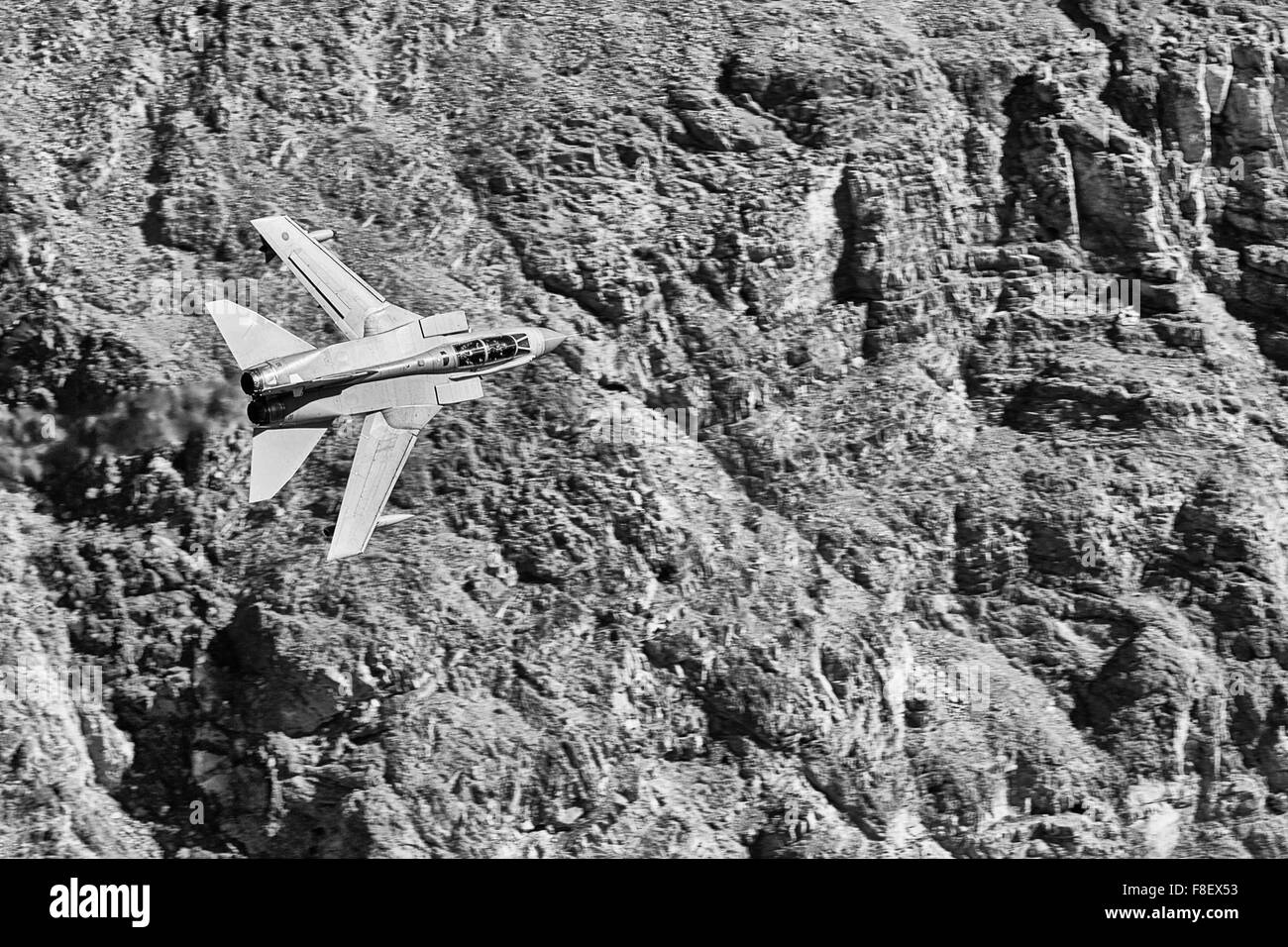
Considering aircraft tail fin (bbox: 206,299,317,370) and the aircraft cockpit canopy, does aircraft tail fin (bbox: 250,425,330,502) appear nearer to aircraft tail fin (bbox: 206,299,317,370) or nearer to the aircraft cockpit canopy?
aircraft tail fin (bbox: 206,299,317,370)

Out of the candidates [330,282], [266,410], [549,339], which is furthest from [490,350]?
[266,410]

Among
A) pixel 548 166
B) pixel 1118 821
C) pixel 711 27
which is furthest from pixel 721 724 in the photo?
pixel 711 27

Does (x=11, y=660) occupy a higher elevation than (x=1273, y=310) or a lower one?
lower

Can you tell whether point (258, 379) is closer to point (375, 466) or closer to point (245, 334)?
point (245, 334)

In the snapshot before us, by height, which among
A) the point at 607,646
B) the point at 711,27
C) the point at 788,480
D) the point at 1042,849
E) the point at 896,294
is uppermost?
the point at 711,27

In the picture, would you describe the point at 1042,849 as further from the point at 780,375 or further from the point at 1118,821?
the point at 780,375

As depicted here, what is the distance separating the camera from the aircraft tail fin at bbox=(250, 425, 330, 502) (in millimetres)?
54469

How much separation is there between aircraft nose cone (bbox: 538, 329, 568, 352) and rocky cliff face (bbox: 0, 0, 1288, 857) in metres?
3.77

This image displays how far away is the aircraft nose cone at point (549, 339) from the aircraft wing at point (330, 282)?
389cm

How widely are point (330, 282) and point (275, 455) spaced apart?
17.2ft

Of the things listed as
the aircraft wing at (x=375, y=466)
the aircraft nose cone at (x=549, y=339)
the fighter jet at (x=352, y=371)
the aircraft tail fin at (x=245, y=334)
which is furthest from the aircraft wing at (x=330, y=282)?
the aircraft nose cone at (x=549, y=339)

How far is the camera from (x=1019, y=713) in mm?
60531

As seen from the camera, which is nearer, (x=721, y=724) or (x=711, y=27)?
(x=721, y=724)

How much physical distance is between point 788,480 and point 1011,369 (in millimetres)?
8050
